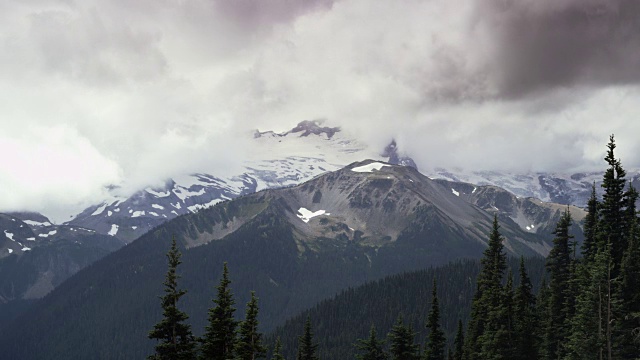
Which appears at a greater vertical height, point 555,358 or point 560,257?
point 560,257

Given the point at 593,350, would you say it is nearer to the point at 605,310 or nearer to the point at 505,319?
the point at 605,310

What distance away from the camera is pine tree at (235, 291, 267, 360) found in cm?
4054

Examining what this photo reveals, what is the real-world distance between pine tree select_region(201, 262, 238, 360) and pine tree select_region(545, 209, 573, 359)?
1384 inches

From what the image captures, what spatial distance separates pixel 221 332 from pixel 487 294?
36.6 m

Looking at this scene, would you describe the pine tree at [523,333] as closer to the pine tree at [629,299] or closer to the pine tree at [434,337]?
the pine tree at [434,337]

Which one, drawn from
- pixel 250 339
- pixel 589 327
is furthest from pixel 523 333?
pixel 250 339

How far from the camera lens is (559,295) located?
71438 millimetres

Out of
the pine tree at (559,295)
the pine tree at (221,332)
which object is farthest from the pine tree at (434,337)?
the pine tree at (221,332)

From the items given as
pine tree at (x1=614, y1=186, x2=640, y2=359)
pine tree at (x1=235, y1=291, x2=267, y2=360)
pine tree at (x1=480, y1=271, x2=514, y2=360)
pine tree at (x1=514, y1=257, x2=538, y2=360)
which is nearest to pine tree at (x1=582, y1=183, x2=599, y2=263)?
pine tree at (x1=614, y1=186, x2=640, y2=359)

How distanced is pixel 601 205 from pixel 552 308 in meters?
13.5

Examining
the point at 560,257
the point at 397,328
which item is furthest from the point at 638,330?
the point at 560,257

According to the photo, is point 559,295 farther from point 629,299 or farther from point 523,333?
point 629,299

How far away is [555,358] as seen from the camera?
65.9m

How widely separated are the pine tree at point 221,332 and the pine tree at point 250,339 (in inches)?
25.7
